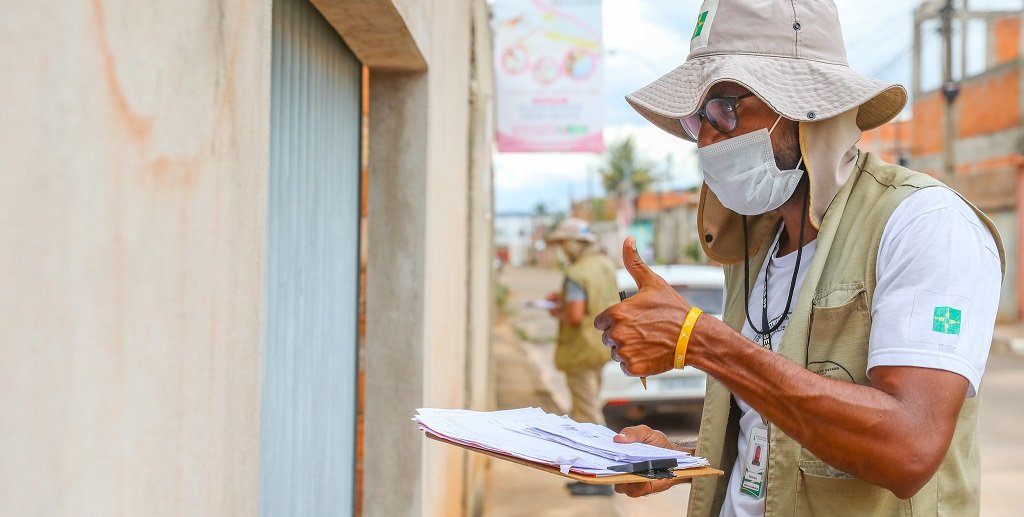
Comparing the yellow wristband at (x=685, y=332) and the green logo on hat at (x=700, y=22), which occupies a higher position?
the green logo on hat at (x=700, y=22)

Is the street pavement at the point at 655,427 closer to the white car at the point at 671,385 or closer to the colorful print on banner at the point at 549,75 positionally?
the white car at the point at 671,385

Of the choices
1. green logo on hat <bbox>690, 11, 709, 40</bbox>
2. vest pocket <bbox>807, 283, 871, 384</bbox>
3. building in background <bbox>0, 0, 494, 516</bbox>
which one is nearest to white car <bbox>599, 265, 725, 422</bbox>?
building in background <bbox>0, 0, 494, 516</bbox>

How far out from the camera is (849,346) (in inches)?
66.6

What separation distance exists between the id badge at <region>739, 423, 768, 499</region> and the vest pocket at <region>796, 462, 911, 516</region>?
0.46ft

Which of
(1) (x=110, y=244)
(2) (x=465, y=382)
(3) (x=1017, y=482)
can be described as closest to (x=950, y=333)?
(1) (x=110, y=244)

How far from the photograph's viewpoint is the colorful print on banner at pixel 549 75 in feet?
27.2

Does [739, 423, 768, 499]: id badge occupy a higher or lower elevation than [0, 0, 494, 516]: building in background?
lower

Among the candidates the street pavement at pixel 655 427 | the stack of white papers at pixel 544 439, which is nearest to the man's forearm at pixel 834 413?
the stack of white papers at pixel 544 439

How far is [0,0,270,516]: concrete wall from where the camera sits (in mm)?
859

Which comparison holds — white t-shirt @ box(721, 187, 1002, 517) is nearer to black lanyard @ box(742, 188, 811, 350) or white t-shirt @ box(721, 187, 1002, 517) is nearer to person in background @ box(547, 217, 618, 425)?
black lanyard @ box(742, 188, 811, 350)

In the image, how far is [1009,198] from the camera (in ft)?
64.5

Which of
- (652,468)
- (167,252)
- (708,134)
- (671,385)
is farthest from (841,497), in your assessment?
(671,385)

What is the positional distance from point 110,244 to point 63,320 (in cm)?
12

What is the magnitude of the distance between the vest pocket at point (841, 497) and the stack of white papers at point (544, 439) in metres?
0.22
